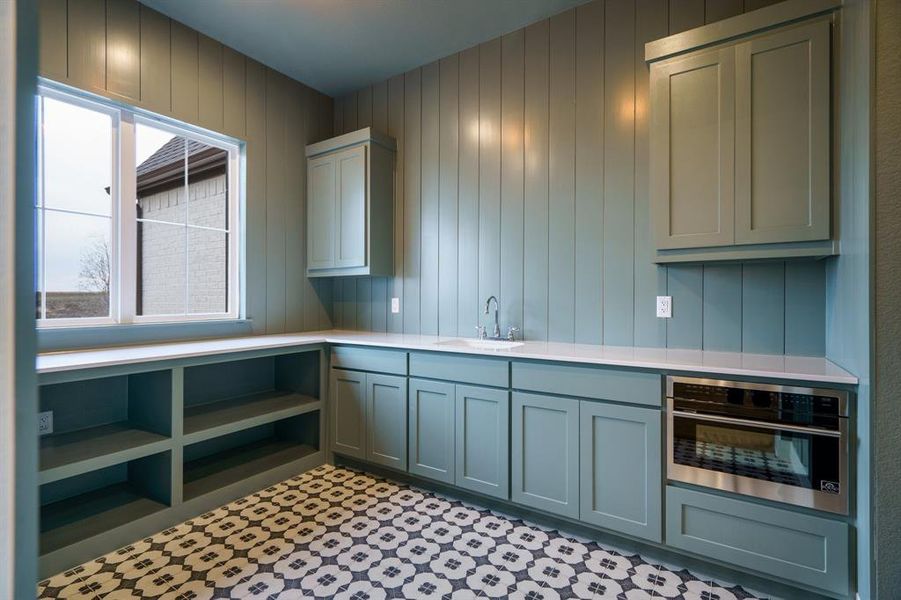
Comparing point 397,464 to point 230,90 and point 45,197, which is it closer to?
point 45,197

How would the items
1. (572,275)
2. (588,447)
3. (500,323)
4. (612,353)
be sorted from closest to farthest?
(588,447) < (612,353) < (572,275) < (500,323)

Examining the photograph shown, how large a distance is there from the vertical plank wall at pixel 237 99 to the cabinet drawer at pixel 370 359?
2.40ft

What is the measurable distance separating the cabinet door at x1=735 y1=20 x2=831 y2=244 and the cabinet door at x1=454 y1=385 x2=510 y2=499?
1464mm

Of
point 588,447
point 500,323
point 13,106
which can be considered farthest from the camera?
point 500,323

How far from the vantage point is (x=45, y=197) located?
2.38m

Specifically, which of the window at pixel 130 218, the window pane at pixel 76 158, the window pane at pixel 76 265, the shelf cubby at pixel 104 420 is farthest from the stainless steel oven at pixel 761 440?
the window pane at pixel 76 158

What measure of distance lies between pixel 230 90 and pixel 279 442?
2.61 meters

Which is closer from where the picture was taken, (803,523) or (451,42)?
(803,523)

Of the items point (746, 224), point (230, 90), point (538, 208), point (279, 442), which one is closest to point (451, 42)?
point (538, 208)

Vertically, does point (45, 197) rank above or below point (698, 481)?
above

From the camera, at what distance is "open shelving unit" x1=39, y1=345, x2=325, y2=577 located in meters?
2.08

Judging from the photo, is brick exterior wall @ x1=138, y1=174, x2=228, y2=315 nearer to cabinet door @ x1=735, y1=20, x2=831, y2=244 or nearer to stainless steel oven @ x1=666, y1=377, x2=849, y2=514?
stainless steel oven @ x1=666, y1=377, x2=849, y2=514
